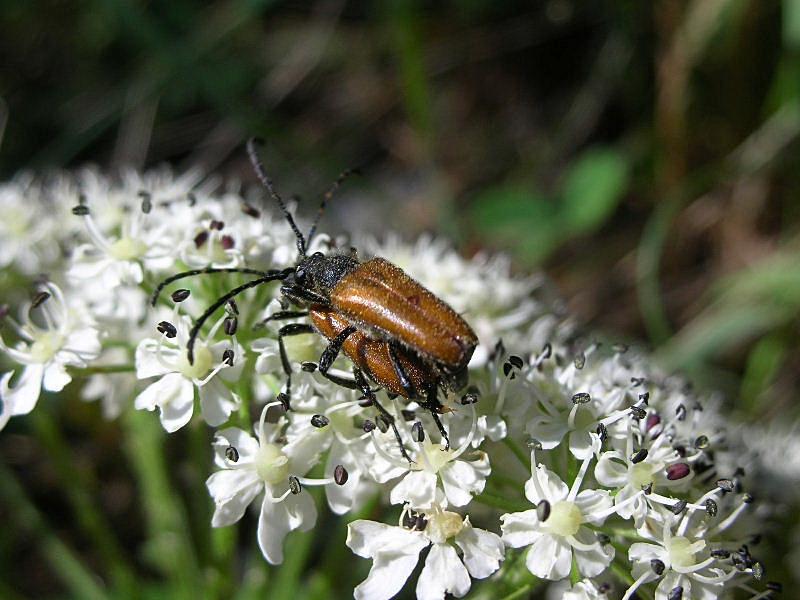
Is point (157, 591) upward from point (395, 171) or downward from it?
downward

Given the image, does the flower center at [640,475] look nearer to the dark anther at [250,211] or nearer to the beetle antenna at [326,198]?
the beetle antenna at [326,198]

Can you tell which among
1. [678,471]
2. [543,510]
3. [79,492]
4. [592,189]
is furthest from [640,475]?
[592,189]

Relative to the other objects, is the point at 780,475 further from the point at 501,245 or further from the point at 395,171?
the point at 395,171

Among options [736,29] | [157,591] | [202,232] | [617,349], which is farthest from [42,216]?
[736,29]

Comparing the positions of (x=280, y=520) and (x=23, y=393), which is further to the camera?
(x=23, y=393)

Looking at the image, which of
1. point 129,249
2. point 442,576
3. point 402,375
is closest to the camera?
point 442,576

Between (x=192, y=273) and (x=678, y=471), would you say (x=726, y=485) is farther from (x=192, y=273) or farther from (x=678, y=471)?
(x=192, y=273)

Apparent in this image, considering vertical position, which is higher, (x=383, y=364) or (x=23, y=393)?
(x=383, y=364)
